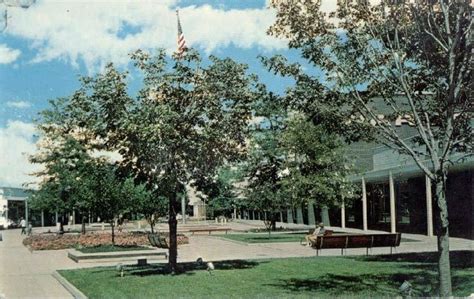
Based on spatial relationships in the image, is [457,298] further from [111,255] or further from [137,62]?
[111,255]

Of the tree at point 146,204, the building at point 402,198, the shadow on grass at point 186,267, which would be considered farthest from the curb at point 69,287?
the building at point 402,198

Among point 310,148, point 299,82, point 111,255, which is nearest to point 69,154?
point 310,148

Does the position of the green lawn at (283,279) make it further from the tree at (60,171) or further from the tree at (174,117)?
the tree at (60,171)

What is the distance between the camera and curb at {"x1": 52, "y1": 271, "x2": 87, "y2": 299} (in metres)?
12.3

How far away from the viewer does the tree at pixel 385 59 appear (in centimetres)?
1035

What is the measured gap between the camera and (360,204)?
4531cm

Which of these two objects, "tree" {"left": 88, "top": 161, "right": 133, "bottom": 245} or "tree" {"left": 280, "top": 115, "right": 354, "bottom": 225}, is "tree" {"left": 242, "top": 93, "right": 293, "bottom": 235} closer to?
"tree" {"left": 280, "top": 115, "right": 354, "bottom": 225}

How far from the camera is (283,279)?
13953 millimetres

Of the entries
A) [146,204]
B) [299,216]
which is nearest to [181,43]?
[146,204]

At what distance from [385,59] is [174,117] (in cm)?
530

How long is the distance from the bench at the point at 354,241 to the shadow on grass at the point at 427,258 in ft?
2.66

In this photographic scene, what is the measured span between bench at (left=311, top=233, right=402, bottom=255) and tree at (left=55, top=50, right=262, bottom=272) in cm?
573

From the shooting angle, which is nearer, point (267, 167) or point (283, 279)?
point (283, 279)

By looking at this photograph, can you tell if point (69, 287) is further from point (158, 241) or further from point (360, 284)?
point (158, 241)
